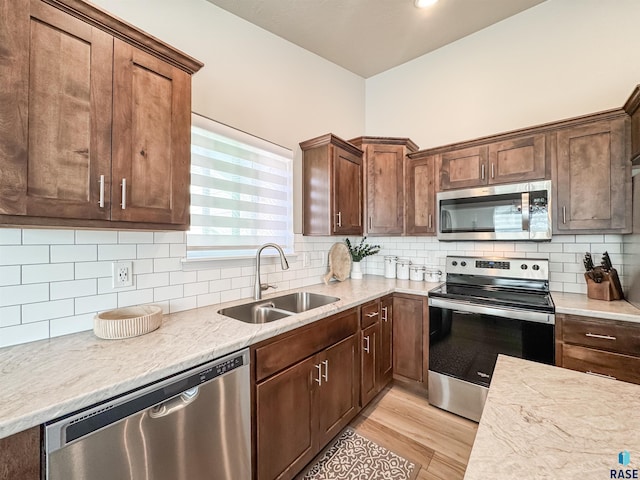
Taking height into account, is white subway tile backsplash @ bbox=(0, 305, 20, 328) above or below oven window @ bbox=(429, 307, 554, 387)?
above

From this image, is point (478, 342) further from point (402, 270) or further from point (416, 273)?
point (402, 270)

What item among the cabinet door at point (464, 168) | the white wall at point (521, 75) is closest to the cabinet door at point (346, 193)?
the cabinet door at point (464, 168)

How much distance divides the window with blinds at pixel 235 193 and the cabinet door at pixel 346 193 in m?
0.40

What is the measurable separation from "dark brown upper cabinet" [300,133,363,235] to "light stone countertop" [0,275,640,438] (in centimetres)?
94

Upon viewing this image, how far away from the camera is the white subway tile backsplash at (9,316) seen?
1168 millimetres

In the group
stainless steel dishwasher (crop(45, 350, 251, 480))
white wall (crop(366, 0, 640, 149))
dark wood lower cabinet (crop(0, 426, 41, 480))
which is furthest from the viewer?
white wall (crop(366, 0, 640, 149))

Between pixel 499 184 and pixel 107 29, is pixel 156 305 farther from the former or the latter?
pixel 499 184

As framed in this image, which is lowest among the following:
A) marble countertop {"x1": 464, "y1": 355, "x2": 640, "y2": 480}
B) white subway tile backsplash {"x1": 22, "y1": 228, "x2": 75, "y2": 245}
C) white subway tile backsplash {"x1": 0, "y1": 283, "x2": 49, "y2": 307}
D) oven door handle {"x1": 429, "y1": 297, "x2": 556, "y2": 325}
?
oven door handle {"x1": 429, "y1": 297, "x2": 556, "y2": 325}

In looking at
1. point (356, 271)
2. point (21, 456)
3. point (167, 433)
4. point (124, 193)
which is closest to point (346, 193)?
point (356, 271)

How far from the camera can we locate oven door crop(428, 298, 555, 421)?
1.88m

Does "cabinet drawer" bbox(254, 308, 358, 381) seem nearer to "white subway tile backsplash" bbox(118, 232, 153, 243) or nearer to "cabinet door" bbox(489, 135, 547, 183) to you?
"white subway tile backsplash" bbox(118, 232, 153, 243)

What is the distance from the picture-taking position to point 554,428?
0.68m

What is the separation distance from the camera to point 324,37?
8.39ft

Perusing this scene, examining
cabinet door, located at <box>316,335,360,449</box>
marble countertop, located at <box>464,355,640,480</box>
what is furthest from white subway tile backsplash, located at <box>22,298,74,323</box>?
marble countertop, located at <box>464,355,640,480</box>
